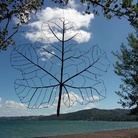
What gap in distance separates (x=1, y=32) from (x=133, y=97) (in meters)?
18.5

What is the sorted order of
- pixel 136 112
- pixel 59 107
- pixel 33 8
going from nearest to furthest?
pixel 59 107, pixel 33 8, pixel 136 112

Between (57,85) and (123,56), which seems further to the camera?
(123,56)

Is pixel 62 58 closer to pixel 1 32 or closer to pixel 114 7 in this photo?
pixel 114 7

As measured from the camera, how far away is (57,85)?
1454 mm

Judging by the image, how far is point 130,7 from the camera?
4043 millimetres

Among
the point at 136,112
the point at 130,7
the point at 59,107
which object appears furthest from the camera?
the point at 136,112

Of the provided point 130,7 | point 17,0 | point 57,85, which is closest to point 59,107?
point 57,85

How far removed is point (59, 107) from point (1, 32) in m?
3.34

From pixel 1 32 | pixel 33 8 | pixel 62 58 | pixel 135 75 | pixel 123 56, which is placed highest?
pixel 123 56

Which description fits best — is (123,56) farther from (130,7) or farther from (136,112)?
(130,7)

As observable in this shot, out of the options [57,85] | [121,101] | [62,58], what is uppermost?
[121,101]

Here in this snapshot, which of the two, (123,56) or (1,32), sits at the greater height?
(123,56)

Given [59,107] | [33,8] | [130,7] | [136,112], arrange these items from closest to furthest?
[59,107] → [130,7] → [33,8] → [136,112]

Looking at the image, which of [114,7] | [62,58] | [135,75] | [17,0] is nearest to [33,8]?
[17,0]
